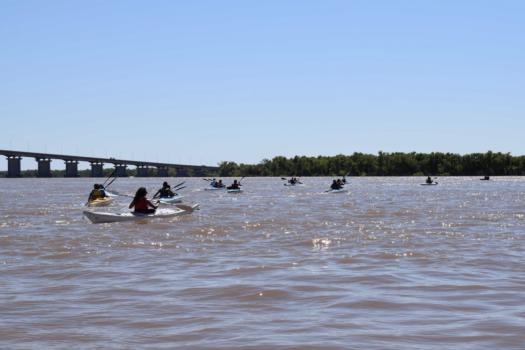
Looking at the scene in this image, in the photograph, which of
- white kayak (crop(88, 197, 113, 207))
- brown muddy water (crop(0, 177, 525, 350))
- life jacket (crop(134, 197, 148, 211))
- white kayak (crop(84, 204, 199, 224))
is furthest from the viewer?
white kayak (crop(88, 197, 113, 207))

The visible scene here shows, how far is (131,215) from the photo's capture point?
3075cm

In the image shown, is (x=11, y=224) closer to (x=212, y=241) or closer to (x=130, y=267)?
(x=212, y=241)

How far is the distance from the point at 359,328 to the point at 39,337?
12.8 feet

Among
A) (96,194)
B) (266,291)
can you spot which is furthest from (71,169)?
(266,291)

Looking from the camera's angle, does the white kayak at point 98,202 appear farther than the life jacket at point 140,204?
Yes

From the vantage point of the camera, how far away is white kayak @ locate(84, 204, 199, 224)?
29.5 meters

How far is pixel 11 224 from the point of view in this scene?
96.6 ft

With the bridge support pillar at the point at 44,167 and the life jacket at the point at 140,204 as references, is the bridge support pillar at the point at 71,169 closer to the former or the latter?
the bridge support pillar at the point at 44,167

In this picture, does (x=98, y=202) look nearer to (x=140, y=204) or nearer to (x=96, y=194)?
(x=96, y=194)

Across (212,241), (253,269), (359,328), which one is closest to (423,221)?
(212,241)

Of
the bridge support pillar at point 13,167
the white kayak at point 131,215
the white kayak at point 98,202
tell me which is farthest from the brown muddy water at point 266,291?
the bridge support pillar at point 13,167

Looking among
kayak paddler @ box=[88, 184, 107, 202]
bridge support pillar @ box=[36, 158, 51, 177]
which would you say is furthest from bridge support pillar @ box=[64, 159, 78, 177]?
kayak paddler @ box=[88, 184, 107, 202]

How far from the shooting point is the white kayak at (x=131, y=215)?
29492 millimetres

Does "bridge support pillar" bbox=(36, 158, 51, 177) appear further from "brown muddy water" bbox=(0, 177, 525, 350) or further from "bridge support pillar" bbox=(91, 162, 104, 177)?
"brown muddy water" bbox=(0, 177, 525, 350)
